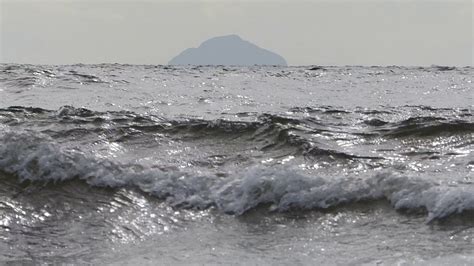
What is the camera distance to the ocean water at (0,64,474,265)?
5016 millimetres

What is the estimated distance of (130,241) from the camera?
17.4 ft

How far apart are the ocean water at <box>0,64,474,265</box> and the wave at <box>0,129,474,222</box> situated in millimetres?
18

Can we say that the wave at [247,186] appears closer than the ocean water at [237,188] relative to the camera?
No

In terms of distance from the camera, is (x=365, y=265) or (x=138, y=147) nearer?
(x=365, y=265)

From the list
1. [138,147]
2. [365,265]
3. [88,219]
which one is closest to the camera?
[365,265]

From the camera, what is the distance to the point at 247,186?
656 cm

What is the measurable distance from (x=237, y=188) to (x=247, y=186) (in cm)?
11

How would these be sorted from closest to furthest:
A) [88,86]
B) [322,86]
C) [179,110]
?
[179,110] < [88,86] < [322,86]

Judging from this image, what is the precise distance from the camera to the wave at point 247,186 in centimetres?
592

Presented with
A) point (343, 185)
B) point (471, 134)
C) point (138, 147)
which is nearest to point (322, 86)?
point (471, 134)

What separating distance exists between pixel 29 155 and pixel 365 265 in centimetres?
494

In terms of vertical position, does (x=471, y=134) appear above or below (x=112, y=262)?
above

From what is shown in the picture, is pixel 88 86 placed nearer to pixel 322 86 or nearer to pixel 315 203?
pixel 322 86

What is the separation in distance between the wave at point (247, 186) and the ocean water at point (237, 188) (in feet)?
0.06
